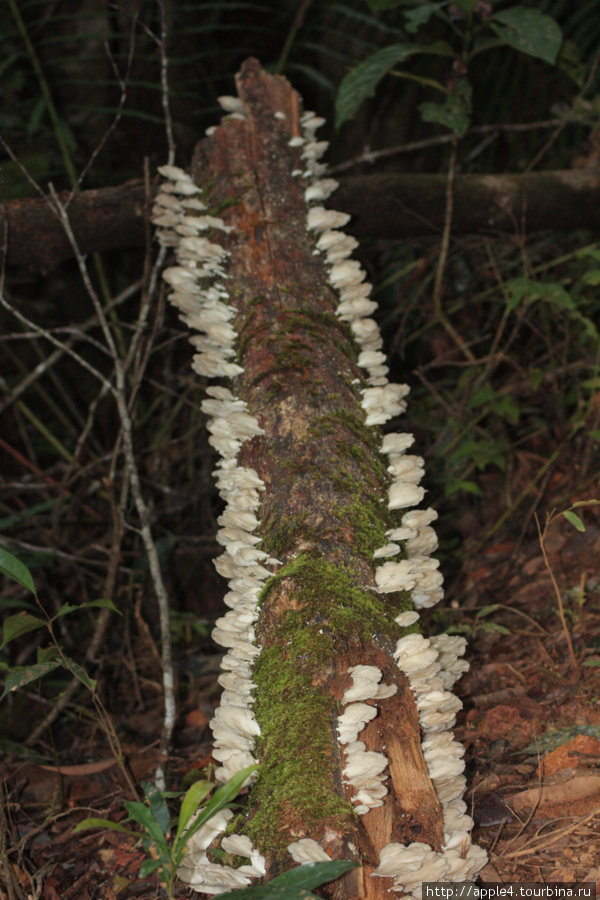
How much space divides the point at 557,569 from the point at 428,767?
6.31 feet

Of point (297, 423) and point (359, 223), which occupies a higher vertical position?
point (359, 223)

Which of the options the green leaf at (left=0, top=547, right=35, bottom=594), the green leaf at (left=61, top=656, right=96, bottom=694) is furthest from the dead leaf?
the green leaf at (left=0, top=547, right=35, bottom=594)

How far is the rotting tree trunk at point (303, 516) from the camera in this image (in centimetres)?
169

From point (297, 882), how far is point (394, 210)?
3.48 metres

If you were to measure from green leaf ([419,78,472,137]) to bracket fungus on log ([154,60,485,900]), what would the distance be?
0.74m

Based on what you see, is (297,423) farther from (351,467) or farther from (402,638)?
(402,638)

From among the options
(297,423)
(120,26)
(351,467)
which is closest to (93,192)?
(297,423)

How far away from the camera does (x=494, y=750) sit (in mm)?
2373

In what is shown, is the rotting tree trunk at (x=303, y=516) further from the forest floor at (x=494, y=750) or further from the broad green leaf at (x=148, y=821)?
the forest floor at (x=494, y=750)

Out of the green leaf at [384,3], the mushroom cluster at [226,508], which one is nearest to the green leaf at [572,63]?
the green leaf at [384,3]

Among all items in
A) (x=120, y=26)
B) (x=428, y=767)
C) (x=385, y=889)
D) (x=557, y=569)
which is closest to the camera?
→ (x=385, y=889)

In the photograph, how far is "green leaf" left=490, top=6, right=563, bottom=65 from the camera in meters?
3.29

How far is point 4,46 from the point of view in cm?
517

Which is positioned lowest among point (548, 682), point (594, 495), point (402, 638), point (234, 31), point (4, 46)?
point (548, 682)
